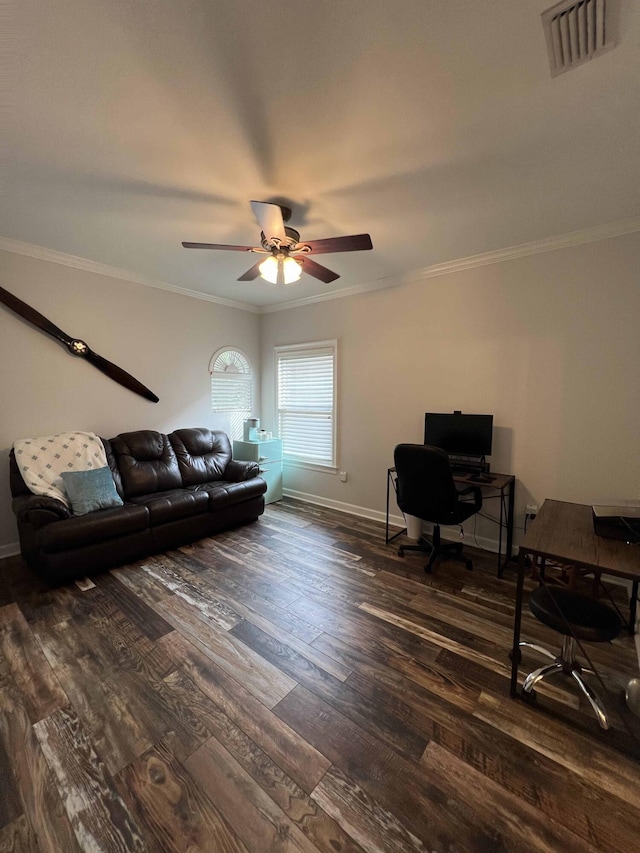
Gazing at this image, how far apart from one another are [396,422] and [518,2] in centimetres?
301

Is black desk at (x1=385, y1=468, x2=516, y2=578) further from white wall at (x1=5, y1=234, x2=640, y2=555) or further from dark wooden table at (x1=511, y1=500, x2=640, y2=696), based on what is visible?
dark wooden table at (x1=511, y1=500, x2=640, y2=696)

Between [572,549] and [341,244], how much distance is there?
84.2 inches

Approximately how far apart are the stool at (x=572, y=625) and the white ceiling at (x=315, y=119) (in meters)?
2.31

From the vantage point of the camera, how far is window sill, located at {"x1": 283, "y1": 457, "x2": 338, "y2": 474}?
4404mm

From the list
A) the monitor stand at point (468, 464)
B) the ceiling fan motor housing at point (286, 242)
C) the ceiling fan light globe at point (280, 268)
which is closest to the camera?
the ceiling fan motor housing at point (286, 242)

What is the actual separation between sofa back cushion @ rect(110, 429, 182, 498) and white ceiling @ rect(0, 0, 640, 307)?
79.5 inches

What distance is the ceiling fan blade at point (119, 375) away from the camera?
3474 mm

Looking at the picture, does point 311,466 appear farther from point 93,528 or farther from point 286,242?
point 286,242

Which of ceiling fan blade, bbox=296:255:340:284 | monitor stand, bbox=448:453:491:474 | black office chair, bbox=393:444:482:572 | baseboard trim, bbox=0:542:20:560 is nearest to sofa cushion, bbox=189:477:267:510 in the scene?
baseboard trim, bbox=0:542:20:560

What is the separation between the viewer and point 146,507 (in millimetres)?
2986

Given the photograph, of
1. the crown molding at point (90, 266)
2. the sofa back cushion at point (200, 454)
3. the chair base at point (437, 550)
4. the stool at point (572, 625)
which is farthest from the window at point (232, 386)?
the stool at point (572, 625)

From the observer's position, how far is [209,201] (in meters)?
2.27

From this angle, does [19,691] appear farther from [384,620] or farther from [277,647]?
[384,620]

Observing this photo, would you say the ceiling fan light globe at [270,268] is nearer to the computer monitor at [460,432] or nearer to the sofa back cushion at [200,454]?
the computer monitor at [460,432]
